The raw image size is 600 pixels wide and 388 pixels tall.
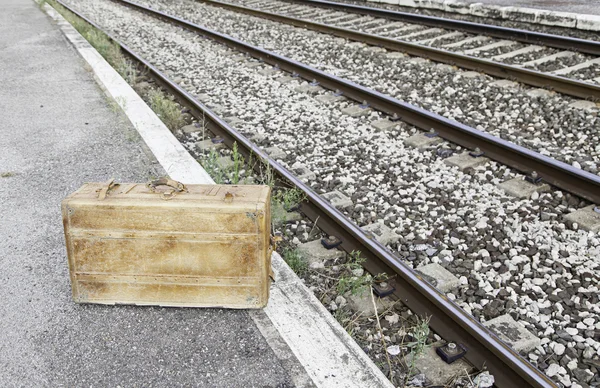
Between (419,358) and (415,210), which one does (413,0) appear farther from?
(419,358)

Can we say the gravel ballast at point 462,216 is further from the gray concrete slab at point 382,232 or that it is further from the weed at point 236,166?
the weed at point 236,166

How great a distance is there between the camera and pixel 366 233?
164 inches

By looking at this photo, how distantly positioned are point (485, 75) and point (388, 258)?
4863 millimetres

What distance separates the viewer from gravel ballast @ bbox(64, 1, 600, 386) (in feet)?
11.2

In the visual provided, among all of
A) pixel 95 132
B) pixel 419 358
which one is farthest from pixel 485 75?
pixel 419 358

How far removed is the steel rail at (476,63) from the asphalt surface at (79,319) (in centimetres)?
479

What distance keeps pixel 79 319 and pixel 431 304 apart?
208cm

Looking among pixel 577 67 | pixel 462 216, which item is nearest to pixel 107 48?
pixel 577 67

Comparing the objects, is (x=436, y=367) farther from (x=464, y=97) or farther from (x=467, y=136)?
(x=464, y=97)

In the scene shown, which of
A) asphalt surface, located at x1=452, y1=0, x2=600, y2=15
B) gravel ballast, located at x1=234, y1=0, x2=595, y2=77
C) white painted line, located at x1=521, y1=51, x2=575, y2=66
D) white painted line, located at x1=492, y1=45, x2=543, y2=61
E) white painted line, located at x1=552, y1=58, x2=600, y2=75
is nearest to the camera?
white painted line, located at x1=552, y1=58, x2=600, y2=75

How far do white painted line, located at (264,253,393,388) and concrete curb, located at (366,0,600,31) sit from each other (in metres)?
8.11

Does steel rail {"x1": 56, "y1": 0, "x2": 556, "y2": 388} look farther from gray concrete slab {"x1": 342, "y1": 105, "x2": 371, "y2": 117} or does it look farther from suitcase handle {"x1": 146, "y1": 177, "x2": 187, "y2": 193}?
gray concrete slab {"x1": 342, "y1": 105, "x2": 371, "y2": 117}

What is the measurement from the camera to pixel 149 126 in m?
6.39

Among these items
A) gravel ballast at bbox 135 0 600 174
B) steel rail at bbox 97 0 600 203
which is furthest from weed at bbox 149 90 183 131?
gravel ballast at bbox 135 0 600 174
